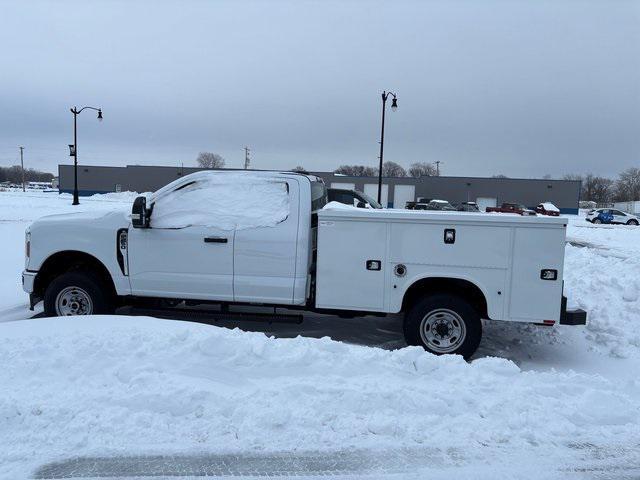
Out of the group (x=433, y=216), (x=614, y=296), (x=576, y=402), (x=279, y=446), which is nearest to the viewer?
(x=279, y=446)

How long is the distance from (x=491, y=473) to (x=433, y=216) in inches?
118

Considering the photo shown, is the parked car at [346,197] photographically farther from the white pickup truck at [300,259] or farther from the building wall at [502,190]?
the building wall at [502,190]

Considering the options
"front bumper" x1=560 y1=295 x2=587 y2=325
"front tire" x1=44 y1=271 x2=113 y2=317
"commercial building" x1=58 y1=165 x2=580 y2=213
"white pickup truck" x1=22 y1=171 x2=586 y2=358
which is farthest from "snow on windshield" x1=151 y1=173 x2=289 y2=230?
"commercial building" x1=58 y1=165 x2=580 y2=213

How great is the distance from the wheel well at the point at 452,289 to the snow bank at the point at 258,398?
1.15 m

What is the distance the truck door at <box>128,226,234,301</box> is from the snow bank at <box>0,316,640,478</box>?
3.76 ft

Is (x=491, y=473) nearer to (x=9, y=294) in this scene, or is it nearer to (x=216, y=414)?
(x=216, y=414)

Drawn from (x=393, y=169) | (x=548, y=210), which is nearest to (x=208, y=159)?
(x=393, y=169)

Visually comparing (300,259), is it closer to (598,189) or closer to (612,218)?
(612,218)

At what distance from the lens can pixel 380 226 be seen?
20.1 feet

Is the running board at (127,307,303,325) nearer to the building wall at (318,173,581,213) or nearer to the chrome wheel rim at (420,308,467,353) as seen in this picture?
the chrome wheel rim at (420,308,467,353)

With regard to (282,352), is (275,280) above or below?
above

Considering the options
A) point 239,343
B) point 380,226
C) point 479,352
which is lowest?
point 479,352

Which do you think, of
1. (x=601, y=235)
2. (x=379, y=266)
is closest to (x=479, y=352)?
(x=379, y=266)

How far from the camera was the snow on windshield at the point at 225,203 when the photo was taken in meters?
6.54
